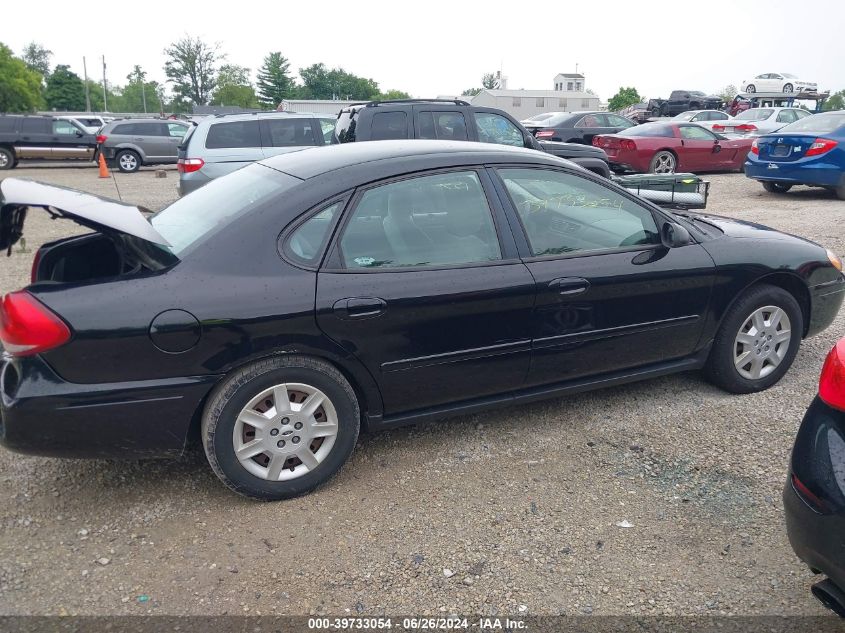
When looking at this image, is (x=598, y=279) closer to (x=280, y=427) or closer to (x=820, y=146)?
(x=280, y=427)

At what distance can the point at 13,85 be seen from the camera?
4722 cm

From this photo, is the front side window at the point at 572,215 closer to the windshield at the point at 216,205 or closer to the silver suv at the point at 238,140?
the windshield at the point at 216,205

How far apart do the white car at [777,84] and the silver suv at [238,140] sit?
32.1 m

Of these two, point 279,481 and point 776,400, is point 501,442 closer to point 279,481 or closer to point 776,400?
point 279,481

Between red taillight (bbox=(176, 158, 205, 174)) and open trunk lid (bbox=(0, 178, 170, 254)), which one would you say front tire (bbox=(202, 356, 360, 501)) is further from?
red taillight (bbox=(176, 158, 205, 174))

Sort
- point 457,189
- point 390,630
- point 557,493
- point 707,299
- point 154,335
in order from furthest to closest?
point 707,299, point 457,189, point 557,493, point 154,335, point 390,630

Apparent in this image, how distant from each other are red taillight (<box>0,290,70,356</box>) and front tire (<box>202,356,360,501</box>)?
26.3 inches

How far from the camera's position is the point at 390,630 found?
2.53 m

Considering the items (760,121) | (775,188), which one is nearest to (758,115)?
(760,121)

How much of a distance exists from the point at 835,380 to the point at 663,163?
13571 mm

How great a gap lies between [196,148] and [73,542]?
882cm

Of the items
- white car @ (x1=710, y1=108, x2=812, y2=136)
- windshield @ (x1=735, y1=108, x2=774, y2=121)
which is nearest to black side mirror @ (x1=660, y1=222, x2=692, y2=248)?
white car @ (x1=710, y1=108, x2=812, y2=136)

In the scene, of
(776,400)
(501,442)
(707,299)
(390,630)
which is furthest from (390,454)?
(776,400)

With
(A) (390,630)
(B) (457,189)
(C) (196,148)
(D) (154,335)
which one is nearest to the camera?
(A) (390,630)
